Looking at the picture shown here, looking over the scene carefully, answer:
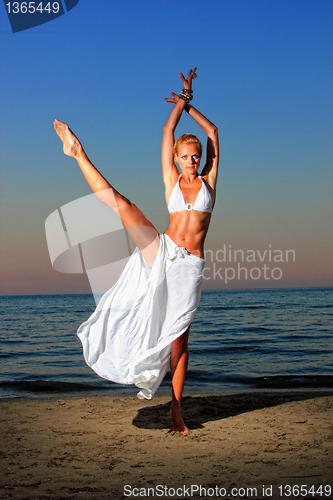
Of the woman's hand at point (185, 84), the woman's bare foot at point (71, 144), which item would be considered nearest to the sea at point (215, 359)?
the woman's bare foot at point (71, 144)

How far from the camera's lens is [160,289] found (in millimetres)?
4168

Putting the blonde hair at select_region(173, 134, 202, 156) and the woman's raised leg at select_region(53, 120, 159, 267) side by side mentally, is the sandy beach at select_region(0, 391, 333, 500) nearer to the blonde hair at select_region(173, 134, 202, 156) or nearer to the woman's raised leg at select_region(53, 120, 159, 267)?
the woman's raised leg at select_region(53, 120, 159, 267)

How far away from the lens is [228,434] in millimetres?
4043

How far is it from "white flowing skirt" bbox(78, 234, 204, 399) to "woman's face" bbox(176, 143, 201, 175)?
2.55 feet

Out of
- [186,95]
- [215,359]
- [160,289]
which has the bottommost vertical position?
[215,359]

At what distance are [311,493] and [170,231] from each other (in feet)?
8.64

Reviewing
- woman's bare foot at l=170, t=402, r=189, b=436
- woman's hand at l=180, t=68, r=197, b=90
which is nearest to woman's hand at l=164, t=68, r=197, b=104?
woman's hand at l=180, t=68, r=197, b=90

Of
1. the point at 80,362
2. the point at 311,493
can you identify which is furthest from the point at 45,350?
the point at 311,493

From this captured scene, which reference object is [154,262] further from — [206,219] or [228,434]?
[228,434]

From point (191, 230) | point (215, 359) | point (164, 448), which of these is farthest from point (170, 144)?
point (215, 359)

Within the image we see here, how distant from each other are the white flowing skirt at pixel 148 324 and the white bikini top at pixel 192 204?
0.35 m

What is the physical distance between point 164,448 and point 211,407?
1.51m

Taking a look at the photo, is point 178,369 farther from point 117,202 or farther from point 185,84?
point 185,84

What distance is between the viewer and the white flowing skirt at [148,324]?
4.09m
